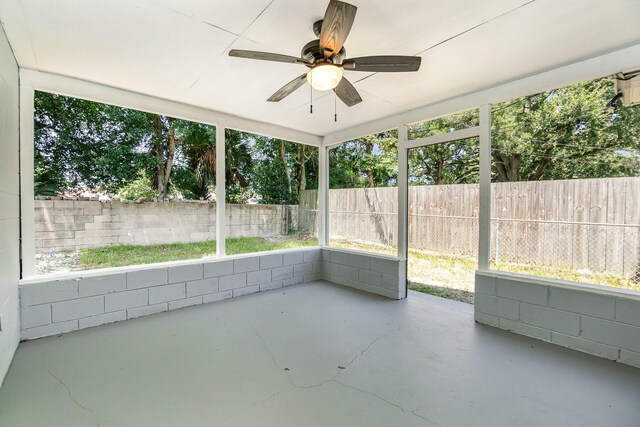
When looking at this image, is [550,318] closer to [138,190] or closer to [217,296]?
[217,296]

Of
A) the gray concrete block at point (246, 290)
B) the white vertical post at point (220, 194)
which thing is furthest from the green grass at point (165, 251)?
the gray concrete block at point (246, 290)

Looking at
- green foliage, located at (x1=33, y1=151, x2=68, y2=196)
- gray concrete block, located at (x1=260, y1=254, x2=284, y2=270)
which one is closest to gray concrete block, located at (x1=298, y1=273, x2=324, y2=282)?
gray concrete block, located at (x1=260, y1=254, x2=284, y2=270)

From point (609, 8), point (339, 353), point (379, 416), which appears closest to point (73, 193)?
point (339, 353)

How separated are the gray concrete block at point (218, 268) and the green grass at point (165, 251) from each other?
28cm

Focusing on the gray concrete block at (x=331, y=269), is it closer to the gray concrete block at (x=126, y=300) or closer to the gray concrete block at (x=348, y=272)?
the gray concrete block at (x=348, y=272)

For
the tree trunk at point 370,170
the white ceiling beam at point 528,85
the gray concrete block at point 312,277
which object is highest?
the white ceiling beam at point 528,85

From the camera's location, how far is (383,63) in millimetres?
1776

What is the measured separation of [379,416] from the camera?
1516mm

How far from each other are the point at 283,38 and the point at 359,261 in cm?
293

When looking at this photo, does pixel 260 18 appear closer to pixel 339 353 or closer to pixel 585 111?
pixel 339 353

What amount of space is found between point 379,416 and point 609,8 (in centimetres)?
278

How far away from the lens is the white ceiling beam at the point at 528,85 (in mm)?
2105

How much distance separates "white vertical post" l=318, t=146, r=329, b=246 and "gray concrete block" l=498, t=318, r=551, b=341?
8.91ft

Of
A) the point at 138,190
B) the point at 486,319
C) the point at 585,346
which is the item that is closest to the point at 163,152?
the point at 138,190
